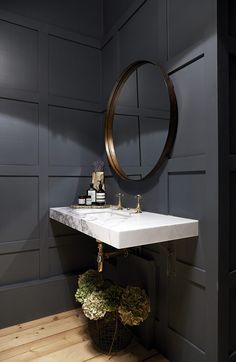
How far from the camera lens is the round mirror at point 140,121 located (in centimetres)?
153

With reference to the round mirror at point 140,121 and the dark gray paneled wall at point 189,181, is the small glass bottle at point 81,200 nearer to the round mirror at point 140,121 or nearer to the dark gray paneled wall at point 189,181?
the round mirror at point 140,121

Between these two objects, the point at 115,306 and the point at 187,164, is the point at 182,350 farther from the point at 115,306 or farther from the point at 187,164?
the point at 187,164

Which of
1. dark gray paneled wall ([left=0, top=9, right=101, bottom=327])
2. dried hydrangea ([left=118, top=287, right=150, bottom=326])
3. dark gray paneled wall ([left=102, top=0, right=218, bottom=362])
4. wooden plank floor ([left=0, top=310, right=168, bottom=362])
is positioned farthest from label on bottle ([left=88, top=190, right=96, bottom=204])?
wooden plank floor ([left=0, top=310, right=168, bottom=362])

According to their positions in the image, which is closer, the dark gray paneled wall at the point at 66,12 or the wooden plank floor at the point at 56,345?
the wooden plank floor at the point at 56,345

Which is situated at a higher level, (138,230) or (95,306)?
(138,230)

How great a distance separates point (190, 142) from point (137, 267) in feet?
2.94

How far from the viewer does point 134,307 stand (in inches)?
57.1

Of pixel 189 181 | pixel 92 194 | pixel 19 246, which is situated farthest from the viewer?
pixel 92 194

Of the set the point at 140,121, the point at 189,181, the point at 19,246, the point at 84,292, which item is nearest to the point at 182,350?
the point at 84,292

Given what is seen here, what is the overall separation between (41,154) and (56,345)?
1343 mm
